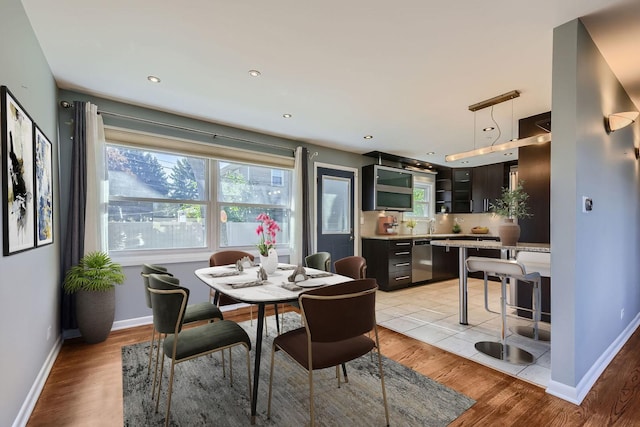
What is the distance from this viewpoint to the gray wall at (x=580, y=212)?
75.3 inches

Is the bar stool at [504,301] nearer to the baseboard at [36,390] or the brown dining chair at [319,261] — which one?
the brown dining chair at [319,261]

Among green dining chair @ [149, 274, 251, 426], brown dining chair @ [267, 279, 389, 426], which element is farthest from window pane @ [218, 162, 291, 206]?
brown dining chair @ [267, 279, 389, 426]

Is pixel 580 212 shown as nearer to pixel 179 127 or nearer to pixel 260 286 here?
pixel 260 286

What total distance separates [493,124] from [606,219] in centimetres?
190

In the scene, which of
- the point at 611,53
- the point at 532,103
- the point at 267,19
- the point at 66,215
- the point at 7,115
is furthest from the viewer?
the point at 532,103

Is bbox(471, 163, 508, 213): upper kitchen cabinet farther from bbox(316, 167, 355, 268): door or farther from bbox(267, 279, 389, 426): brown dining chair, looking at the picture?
bbox(267, 279, 389, 426): brown dining chair

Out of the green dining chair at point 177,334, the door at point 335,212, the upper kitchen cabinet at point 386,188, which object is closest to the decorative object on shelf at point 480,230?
the upper kitchen cabinet at point 386,188

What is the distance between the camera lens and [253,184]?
4.23 m

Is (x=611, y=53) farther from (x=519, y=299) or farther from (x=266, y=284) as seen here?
(x=266, y=284)

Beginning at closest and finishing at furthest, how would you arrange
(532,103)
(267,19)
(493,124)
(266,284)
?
1. (267,19)
2. (266,284)
3. (532,103)
4. (493,124)

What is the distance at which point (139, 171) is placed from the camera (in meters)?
3.40

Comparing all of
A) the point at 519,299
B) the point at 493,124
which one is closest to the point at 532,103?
the point at 493,124

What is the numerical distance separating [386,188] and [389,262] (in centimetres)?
137

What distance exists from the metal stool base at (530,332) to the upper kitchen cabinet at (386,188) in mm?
2687
